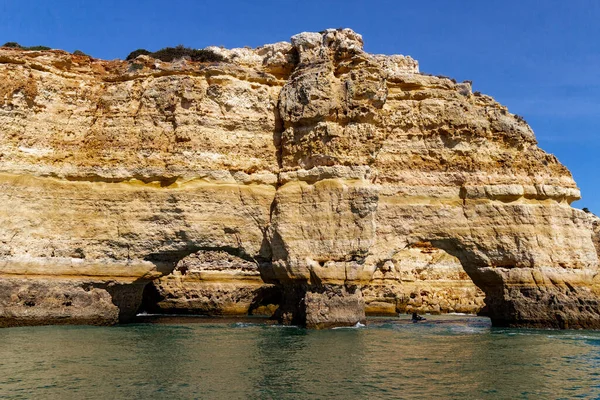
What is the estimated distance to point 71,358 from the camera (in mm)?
12047

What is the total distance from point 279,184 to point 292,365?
980 centimetres

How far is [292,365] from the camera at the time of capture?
11.6 metres

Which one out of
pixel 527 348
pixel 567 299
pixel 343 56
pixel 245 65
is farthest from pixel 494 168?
pixel 245 65

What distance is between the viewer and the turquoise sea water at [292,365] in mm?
9320

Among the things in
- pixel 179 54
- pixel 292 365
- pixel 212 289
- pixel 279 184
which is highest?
pixel 179 54

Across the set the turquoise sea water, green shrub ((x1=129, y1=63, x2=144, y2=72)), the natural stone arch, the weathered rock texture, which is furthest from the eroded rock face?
the turquoise sea water

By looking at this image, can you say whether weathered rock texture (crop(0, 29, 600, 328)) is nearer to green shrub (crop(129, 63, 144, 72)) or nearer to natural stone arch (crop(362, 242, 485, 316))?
green shrub (crop(129, 63, 144, 72))

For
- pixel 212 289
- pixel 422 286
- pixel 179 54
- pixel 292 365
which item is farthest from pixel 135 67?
pixel 422 286

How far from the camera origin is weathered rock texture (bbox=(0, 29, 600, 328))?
18.9 metres

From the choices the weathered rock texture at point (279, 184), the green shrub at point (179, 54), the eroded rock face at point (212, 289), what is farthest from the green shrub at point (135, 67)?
the eroded rock face at point (212, 289)

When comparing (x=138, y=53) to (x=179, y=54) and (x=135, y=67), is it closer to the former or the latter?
(x=179, y=54)

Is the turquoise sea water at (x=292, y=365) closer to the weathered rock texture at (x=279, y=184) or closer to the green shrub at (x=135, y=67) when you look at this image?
the weathered rock texture at (x=279, y=184)

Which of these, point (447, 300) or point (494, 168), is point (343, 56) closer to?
point (494, 168)

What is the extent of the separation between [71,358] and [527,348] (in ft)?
35.6
